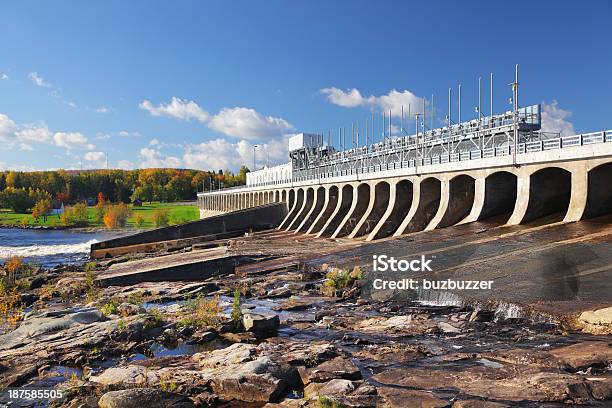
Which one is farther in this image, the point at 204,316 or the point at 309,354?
the point at 204,316

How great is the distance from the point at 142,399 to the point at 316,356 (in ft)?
15.1

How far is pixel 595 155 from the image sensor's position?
23.9m

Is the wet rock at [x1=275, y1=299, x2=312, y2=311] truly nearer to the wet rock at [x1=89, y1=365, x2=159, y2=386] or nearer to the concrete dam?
the wet rock at [x1=89, y1=365, x2=159, y2=386]

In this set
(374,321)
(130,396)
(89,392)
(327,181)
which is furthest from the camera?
(327,181)

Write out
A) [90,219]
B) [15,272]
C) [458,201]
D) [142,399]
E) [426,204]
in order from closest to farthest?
1. [142,399]
2. [458,201]
3. [426,204]
4. [15,272]
5. [90,219]

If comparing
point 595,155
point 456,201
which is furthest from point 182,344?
point 456,201

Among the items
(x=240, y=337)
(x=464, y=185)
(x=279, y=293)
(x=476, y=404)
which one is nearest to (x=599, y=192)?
(x=464, y=185)

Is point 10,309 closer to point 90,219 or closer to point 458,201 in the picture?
point 458,201

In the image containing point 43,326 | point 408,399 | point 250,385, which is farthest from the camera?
point 43,326

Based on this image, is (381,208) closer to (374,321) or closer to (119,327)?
(374,321)

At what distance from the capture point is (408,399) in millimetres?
9914

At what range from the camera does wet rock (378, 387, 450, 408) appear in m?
9.57

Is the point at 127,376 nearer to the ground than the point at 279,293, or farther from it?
nearer to the ground

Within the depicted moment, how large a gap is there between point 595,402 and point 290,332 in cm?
942
